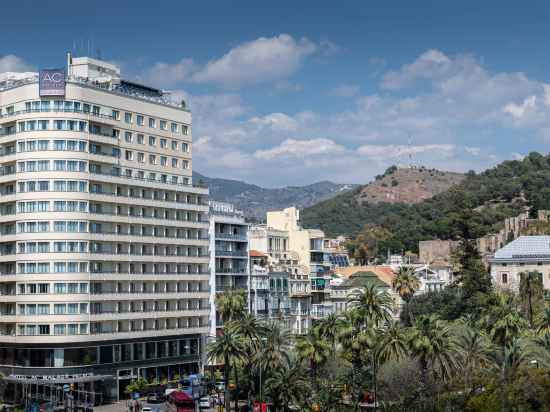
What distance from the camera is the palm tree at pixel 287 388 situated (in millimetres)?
94312

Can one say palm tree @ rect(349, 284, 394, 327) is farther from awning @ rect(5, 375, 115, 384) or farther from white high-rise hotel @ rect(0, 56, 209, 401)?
awning @ rect(5, 375, 115, 384)

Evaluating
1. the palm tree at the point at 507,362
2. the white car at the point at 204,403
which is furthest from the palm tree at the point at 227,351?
the palm tree at the point at 507,362

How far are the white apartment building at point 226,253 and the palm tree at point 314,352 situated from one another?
3238cm

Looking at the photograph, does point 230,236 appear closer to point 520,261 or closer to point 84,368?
point 84,368

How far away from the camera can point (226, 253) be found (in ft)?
446

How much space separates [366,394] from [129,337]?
94.9 ft

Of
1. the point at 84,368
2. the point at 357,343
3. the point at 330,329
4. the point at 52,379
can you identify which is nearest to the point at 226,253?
the point at 330,329

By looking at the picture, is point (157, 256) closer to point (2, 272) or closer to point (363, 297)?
point (2, 272)

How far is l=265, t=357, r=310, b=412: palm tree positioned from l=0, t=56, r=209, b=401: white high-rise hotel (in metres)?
23.9

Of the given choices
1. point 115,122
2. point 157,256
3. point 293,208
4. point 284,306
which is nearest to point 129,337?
point 157,256

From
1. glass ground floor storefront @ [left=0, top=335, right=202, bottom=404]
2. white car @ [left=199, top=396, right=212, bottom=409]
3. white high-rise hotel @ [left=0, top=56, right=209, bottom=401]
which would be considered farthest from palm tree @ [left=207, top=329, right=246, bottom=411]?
white high-rise hotel @ [left=0, top=56, right=209, bottom=401]

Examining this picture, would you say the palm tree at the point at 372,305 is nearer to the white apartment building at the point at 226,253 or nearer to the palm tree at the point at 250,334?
the palm tree at the point at 250,334

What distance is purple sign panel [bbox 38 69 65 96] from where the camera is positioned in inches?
4289

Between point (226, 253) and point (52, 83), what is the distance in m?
38.3
